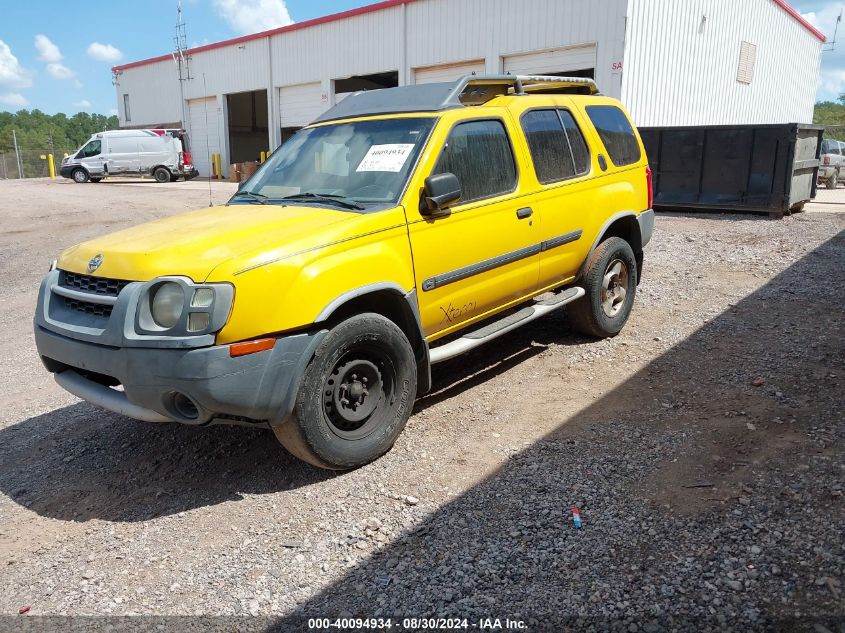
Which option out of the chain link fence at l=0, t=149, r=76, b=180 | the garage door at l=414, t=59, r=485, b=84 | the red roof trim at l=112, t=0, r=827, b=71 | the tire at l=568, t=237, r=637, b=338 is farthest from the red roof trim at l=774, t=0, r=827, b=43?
the chain link fence at l=0, t=149, r=76, b=180

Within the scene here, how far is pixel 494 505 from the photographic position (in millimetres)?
3451

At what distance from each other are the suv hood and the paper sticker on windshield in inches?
20.8

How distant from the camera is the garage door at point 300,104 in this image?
27797 millimetres

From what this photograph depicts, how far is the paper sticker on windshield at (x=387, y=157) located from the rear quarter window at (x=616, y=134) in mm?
2241

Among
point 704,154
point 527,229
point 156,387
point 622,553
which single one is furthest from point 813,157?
point 156,387

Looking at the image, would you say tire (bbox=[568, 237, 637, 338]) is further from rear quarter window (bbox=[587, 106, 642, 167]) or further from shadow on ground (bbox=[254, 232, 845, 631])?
shadow on ground (bbox=[254, 232, 845, 631])

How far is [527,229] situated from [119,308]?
9.29 ft

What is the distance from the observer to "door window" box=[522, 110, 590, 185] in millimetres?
5105

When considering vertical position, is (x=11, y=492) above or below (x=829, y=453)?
below

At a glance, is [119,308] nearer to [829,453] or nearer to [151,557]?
[151,557]

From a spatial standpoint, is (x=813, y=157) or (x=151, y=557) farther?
(x=813, y=157)

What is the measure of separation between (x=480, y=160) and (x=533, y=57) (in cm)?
1713

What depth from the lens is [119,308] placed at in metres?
3.35

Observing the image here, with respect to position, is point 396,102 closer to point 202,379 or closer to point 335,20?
point 202,379
